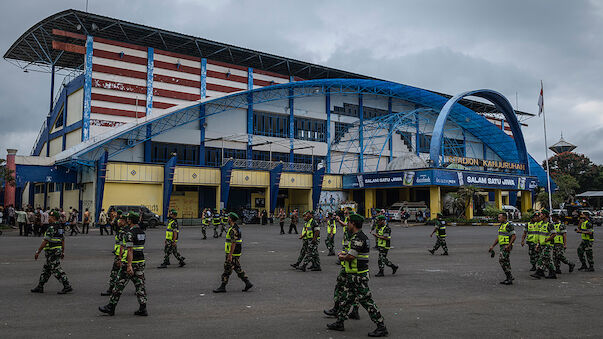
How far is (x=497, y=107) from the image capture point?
55.8m

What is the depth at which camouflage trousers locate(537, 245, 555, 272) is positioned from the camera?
1172cm

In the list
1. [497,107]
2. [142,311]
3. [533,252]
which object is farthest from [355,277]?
[497,107]

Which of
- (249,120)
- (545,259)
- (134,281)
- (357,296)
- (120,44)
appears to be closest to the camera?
(357,296)

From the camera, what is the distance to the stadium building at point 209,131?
39.8 meters

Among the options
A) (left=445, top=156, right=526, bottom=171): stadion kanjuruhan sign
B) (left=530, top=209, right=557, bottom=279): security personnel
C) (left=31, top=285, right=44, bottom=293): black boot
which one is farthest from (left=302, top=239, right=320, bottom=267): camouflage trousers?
(left=445, top=156, right=526, bottom=171): stadion kanjuruhan sign

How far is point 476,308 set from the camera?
27.1 ft

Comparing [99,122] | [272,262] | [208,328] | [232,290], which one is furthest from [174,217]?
[99,122]

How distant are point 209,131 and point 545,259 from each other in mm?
38807

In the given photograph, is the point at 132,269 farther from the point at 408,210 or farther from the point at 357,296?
the point at 408,210

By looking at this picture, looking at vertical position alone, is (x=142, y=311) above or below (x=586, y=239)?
below

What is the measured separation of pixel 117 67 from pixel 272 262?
33226mm

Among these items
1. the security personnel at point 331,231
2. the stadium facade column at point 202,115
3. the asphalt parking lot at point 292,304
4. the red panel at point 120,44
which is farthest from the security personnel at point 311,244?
the red panel at point 120,44

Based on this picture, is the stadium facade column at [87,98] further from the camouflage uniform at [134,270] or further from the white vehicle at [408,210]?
the camouflage uniform at [134,270]

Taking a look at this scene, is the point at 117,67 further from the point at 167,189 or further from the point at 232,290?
the point at 232,290
